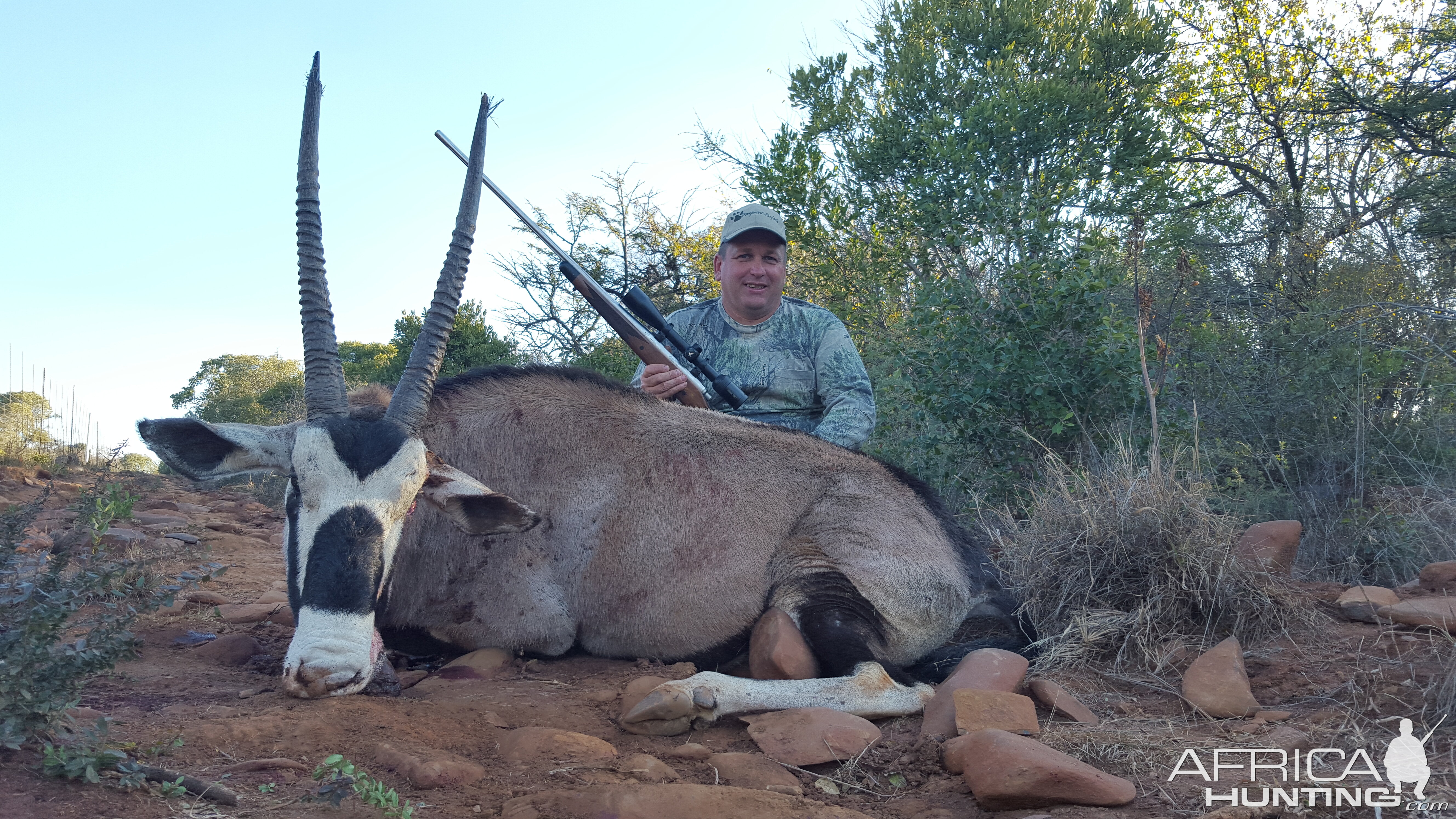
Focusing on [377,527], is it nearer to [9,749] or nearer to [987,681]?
[9,749]

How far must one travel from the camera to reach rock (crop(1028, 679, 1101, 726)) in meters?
3.31

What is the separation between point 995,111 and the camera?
40.1ft

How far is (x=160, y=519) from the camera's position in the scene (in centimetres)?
744

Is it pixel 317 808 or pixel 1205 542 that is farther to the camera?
pixel 1205 542

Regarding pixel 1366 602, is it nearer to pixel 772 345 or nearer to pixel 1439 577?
pixel 1439 577

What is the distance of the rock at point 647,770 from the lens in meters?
2.70

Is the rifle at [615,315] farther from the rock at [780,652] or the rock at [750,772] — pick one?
the rock at [750,772]

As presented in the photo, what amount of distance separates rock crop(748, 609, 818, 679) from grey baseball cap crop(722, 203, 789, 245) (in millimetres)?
2892

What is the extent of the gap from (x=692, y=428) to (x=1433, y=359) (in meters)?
6.76

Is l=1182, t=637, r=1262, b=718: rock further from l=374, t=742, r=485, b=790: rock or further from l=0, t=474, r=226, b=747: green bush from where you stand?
l=0, t=474, r=226, b=747: green bush

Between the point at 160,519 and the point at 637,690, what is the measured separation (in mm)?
5790

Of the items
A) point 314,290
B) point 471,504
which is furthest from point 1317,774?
point 314,290

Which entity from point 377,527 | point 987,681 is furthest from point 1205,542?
point 377,527

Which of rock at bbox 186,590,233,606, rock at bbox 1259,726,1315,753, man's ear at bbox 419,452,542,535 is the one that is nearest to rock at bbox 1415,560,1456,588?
rock at bbox 1259,726,1315,753
